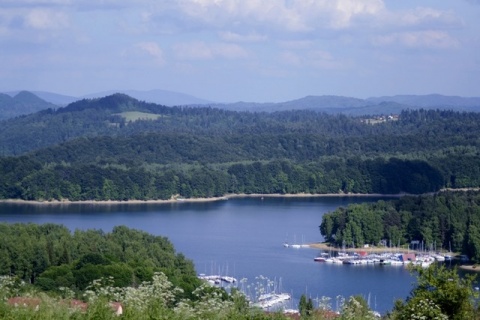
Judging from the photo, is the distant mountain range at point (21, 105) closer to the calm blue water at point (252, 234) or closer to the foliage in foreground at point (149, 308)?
the calm blue water at point (252, 234)

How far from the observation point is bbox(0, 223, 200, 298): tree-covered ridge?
13672mm

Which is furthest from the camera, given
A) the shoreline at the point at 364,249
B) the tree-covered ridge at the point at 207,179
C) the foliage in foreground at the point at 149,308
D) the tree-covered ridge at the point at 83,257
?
the tree-covered ridge at the point at 207,179

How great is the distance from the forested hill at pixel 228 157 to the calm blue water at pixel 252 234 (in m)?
1.98

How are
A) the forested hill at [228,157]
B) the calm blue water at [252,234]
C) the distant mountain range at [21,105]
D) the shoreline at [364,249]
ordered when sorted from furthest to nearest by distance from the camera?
the distant mountain range at [21,105], the forested hill at [228,157], the shoreline at [364,249], the calm blue water at [252,234]

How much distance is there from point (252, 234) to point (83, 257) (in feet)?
48.3

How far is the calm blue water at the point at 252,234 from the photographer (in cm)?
2028

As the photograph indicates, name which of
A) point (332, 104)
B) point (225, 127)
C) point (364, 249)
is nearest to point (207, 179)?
point (364, 249)

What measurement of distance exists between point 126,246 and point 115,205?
22.6m

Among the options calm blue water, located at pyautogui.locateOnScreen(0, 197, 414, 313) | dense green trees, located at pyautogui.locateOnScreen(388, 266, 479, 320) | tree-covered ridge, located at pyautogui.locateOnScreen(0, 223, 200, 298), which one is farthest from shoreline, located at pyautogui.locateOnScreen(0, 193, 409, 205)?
dense green trees, located at pyautogui.locateOnScreen(388, 266, 479, 320)

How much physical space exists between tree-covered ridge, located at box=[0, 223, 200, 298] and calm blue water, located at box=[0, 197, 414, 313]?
2.50 m

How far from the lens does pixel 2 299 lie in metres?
5.33

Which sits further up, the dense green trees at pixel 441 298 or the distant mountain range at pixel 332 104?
the distant mountain range at pixel 332 104

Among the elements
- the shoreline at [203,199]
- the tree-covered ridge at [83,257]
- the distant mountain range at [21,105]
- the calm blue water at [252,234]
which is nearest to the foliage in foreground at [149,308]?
the tree-covered ridge at [83,257]

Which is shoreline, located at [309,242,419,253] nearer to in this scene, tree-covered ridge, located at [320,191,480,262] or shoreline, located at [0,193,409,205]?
tree-covered ridge, located at [320,191,480,262]
